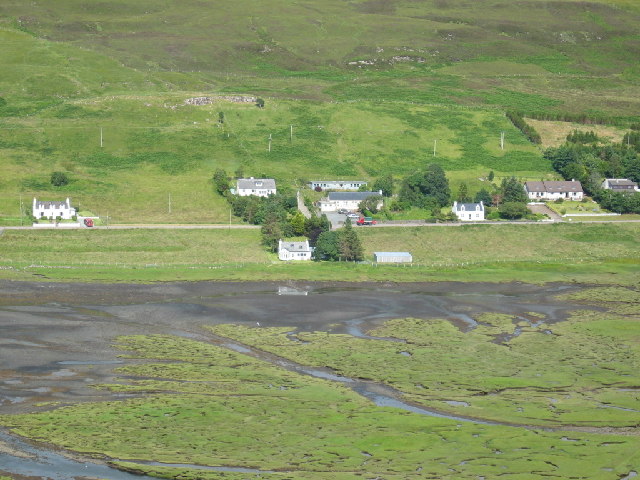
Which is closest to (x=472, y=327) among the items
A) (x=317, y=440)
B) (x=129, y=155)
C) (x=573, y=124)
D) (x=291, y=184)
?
(x=317, y=440)

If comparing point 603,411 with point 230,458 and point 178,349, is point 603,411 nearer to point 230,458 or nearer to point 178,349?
point 230,458

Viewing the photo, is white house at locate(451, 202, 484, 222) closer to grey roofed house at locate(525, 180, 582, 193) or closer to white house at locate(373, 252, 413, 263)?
grey roofed house at locate(525, 180, 582, 193)

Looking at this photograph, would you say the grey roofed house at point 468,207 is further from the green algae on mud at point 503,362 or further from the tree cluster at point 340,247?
the green algae on mud at point 503,362

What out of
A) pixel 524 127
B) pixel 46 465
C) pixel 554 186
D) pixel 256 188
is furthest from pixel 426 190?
pixel 46 465

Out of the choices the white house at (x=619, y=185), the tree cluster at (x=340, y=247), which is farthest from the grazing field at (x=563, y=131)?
the tree cluster at (x=340, y=247)

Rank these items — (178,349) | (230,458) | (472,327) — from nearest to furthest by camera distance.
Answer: (230,458) < (178,349) < (472,327)

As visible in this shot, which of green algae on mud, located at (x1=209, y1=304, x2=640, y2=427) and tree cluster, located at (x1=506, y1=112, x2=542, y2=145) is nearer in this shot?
green algae on mud, located at (x1=209, y1=304, x2=640, y2=427)

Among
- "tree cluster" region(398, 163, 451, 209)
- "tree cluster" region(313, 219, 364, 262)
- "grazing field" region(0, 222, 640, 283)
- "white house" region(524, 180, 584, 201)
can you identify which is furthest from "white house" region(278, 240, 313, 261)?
"white house" region(524, 180, 584, 201)
